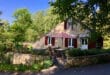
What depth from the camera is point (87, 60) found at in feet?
84.4

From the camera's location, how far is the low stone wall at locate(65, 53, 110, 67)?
963 inches

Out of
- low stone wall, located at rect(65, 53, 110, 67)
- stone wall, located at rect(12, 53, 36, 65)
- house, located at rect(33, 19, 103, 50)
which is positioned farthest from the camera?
house, located at rect(33, 19, 103, 50)

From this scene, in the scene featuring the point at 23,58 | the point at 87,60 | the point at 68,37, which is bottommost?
the point at 87,60

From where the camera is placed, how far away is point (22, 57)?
26.8 meters

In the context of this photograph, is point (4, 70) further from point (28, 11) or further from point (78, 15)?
point (28, 11)

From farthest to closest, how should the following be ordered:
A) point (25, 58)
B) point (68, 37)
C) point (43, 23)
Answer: point (43, 23) → point (68, 37) → point (25, 58)

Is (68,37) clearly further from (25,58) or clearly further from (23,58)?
(25,58)

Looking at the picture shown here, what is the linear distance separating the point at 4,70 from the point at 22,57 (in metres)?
4.05

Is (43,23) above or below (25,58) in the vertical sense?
above

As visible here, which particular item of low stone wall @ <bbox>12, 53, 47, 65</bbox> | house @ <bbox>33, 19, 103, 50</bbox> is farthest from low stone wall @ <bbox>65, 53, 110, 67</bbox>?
house @ <bbox>33, 19, 103, 50</bbox>

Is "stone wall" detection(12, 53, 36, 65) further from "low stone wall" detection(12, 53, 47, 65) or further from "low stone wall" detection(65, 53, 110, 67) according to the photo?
"low stone wall" detection(65, 53, 110, 67)

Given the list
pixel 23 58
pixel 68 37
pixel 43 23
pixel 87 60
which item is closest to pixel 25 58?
pixel 23 58

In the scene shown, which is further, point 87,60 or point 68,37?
point 68,37

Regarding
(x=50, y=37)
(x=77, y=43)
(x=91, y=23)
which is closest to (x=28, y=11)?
(x=50, y=37)
